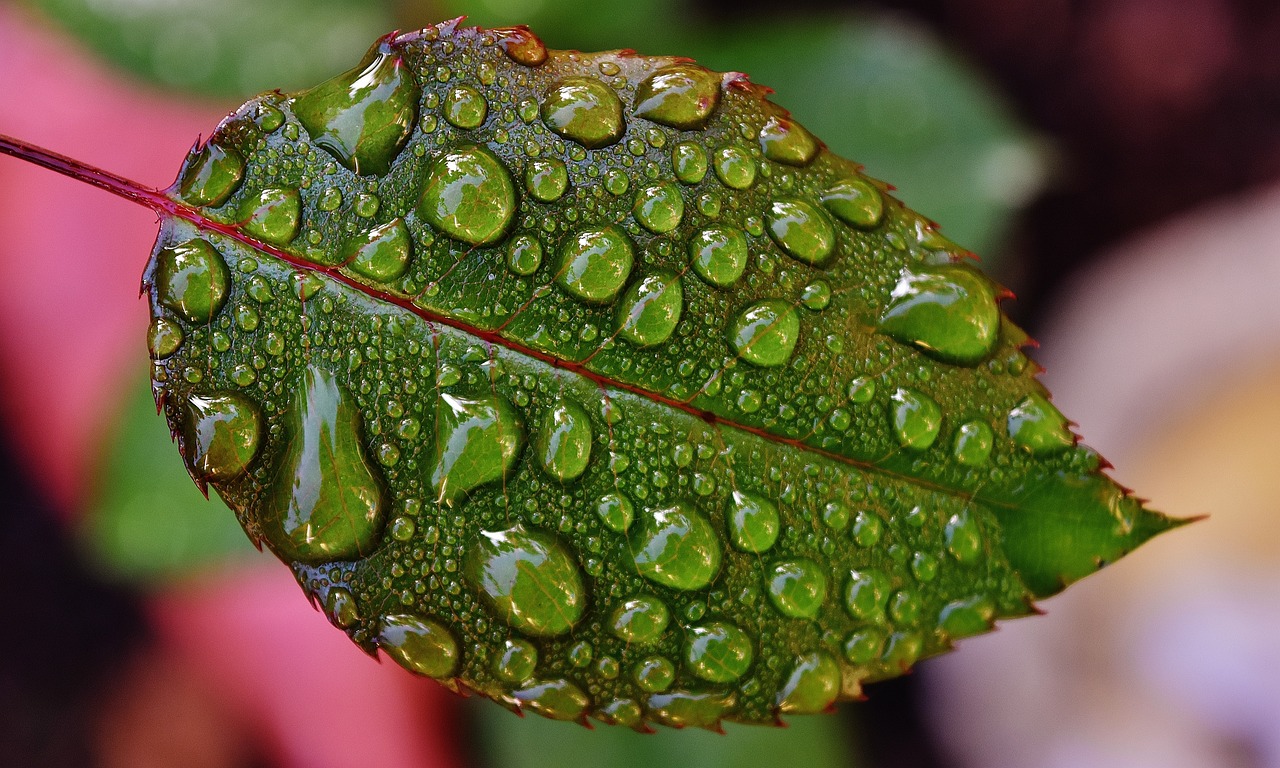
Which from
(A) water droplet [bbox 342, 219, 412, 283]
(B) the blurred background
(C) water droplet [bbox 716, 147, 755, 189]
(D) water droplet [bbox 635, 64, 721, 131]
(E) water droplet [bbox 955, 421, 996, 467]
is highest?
(D) water droplet [bbox 635, 64, 721, 131]

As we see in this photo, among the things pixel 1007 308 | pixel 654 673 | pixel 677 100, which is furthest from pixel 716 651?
pixel 1007 308

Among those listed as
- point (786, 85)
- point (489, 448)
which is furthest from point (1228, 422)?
point (489, 448)

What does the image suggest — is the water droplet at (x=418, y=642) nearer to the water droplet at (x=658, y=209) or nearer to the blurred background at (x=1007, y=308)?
the water droplet at (x=658, y=209)

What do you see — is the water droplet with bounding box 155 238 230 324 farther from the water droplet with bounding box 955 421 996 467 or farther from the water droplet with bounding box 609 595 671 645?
the water droplet with bounding box 955 421 996 467

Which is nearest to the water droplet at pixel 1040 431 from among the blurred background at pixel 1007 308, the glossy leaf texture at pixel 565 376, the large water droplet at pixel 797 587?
the glossy leaf texture at pixel 565 376

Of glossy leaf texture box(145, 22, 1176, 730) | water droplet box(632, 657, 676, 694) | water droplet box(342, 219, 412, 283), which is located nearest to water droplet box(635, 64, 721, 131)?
glossy leaf texture box(145, 22, 1176, 730)

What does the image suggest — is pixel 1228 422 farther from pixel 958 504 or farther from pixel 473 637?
pixel 473 637
